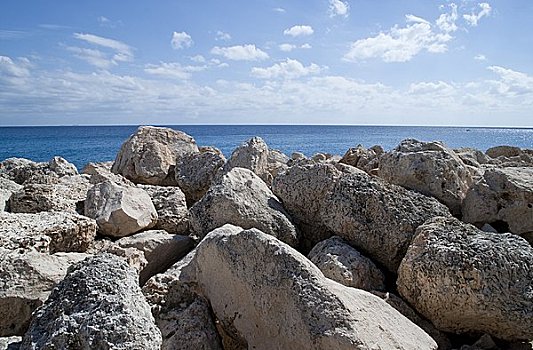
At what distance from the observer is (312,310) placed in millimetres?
2699

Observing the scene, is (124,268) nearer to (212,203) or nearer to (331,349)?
(331,349)

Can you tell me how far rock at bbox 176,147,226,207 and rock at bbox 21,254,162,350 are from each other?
3667mm

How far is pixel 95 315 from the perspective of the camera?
7.29ft

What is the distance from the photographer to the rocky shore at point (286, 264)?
254 centimetres

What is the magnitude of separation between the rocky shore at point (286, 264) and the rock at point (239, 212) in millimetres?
13

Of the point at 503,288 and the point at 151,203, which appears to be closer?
the point at 503,288

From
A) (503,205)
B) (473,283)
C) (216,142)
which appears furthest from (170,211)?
(216,142)

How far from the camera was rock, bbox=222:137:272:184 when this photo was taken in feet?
20.0

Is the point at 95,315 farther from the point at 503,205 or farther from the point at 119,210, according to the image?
the point at 503,205

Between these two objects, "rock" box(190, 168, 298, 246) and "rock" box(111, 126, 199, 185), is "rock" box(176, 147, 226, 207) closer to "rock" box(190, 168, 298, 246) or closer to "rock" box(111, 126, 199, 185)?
"rock" box(111, 126, 199, 185)

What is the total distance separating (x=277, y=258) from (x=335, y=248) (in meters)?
0.96

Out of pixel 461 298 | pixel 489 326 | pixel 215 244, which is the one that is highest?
pixel 215 244

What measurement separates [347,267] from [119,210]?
2264 mm

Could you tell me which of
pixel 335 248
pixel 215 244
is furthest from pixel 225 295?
pixel 335 248
